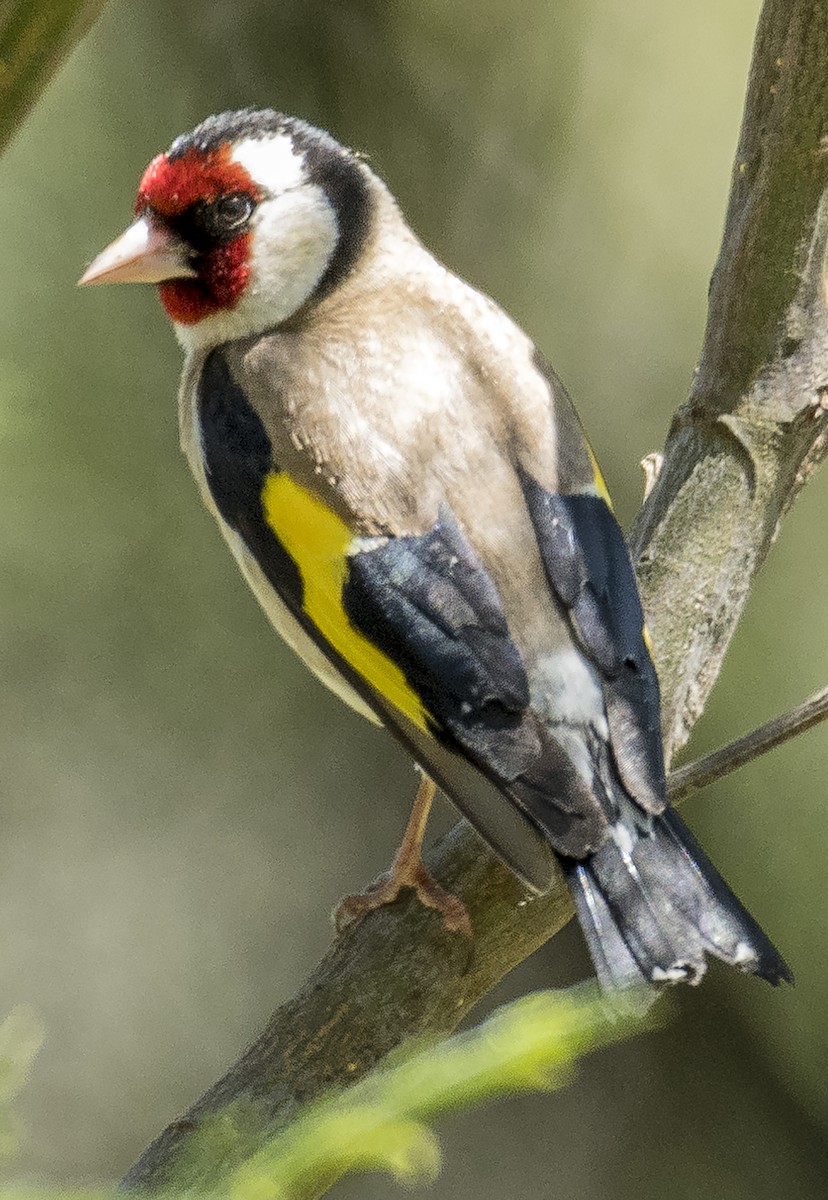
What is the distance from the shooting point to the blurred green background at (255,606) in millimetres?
3955

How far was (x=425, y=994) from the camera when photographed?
1.97m

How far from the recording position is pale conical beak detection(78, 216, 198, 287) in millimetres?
2330

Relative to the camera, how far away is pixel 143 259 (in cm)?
238

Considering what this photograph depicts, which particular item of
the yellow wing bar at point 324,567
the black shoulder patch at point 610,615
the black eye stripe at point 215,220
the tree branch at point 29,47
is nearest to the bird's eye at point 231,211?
the black eye stripe at point 215,220

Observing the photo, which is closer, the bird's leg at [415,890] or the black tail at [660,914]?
the black tail at [660,914]

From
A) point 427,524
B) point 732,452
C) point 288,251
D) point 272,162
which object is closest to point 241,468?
point 427,524

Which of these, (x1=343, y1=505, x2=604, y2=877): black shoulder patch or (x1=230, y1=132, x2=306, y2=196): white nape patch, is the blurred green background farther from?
(x1=343, y1=505, x2=604, y2=877): black shoulder patch

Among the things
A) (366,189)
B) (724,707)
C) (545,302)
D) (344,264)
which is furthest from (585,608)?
(545,302)

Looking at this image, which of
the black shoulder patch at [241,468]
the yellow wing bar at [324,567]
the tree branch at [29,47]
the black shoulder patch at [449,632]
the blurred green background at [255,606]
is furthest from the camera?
the blurred green background at [255,606]

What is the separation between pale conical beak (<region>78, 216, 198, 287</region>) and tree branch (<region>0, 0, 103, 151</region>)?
4.20ft

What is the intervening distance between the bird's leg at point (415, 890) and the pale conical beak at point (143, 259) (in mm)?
917

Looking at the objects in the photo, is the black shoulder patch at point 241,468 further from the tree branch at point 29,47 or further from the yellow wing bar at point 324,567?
the tree branch at point 29,47

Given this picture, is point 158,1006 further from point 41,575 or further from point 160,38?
point 160,38

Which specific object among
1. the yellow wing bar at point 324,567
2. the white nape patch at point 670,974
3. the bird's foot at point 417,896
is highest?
the yellow wing bar at point 324,567
